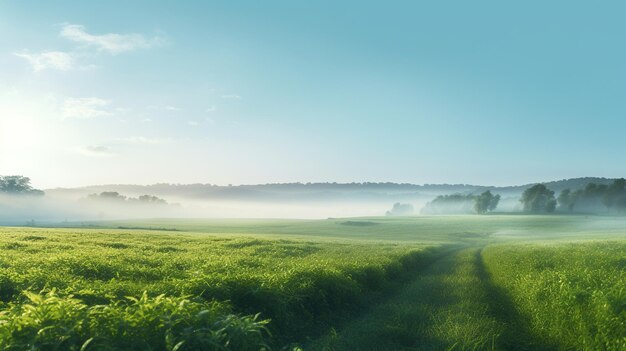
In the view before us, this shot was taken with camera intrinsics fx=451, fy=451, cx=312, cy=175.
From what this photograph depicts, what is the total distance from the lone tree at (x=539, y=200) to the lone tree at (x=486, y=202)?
33.0 ft

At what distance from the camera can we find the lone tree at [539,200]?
15350 centimetres

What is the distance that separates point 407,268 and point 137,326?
827 inches

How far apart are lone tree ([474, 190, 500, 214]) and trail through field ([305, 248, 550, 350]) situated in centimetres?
15661

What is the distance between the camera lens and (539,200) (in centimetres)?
15650

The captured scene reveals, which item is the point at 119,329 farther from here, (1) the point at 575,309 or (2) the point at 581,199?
(2) the point at 581,199

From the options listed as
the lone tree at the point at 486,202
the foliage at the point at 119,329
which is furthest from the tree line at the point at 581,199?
the foliage at the point at 119,329

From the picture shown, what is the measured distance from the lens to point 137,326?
7.28 m

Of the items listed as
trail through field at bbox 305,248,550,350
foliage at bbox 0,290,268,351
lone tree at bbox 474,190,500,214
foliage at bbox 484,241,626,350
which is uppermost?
lone tree at bbox 474,190,500,214

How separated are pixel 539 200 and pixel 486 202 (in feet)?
57.0

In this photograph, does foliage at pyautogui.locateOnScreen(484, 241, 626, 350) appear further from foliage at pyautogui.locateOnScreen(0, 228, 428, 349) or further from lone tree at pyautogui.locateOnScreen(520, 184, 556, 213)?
lone tree at pyautogui.locateOnScreen(520, 184, 556, 213)

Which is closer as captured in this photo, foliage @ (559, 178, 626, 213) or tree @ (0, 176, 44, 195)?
foliage @ (559, 178, 626, 213)

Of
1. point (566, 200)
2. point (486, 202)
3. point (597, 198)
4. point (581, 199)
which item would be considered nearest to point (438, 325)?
point (597, 198)

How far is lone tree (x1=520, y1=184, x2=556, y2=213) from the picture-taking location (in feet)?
504

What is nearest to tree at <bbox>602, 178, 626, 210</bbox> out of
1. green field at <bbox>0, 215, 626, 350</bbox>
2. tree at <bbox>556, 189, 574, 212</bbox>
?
tree at <bbox>556, 189, 574, 212</bbox>
